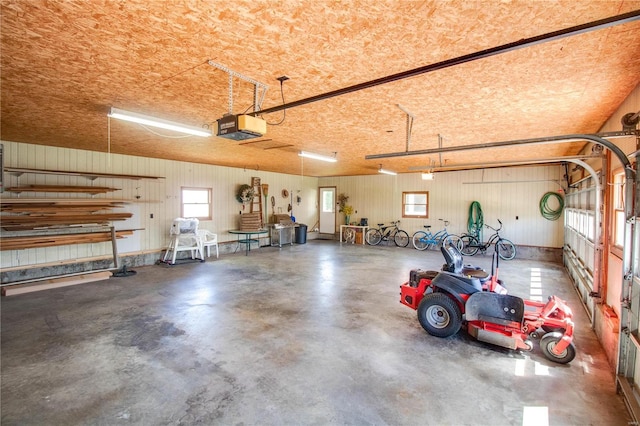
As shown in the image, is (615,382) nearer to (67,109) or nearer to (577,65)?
(577,65)

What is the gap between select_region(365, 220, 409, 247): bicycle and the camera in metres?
11.5

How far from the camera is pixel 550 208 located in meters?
8.88

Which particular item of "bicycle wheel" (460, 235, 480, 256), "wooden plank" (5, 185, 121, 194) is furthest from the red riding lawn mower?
"wooden plank" (5, 185, 121, 194)

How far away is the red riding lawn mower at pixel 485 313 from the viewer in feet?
10.6

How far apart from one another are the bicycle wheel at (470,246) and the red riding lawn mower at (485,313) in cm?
629

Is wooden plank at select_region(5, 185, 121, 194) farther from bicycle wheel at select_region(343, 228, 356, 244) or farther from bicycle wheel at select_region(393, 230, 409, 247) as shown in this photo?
bicycle wheel at select_region(393, 230, 409, 247)

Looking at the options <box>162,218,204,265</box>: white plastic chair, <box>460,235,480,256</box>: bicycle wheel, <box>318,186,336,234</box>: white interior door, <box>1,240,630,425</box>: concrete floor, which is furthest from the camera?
<box>318,186,336,234</box>: white interior door

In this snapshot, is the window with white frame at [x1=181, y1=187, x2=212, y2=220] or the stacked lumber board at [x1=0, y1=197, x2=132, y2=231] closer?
the stacked lumber board at [x1=0, y1=197, x2=132, y2=231]

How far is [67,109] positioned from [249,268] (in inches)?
187

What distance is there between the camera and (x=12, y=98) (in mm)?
3471

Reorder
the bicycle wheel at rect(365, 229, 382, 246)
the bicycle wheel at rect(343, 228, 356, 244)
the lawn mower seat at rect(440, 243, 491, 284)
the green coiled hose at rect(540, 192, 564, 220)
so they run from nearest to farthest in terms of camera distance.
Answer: the lawn mower seat at rect(440, 243, 491, 284), the green coiled hose at rect(540, 192, 564, 220), the bicycle wheel at rect(365, 229, 382, 246), the bicycle wheel at rect(343, 228, 356, 244)

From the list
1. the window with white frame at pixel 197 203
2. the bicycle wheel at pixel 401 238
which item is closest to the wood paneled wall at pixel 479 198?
the bicycle wheel at pixel 401 238

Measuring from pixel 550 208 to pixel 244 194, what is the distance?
940 centimetres

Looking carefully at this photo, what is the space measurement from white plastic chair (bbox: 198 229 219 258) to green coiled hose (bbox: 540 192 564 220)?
9720 millimetres
